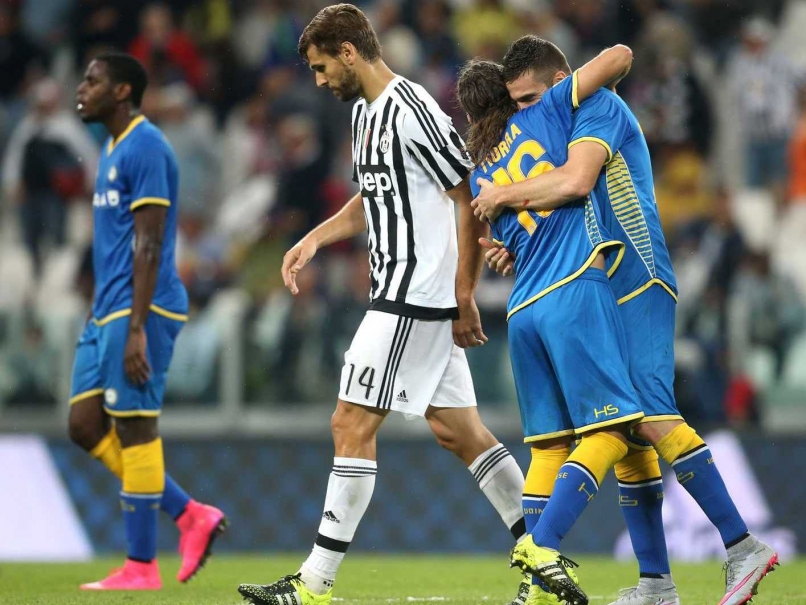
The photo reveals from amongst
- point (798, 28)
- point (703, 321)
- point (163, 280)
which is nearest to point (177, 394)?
point (163, 280)

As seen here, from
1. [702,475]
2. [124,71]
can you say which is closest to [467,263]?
[702,475]

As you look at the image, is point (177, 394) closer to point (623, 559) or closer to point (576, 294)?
point (623, 559)

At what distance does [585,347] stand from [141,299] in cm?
274

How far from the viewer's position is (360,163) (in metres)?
5.58

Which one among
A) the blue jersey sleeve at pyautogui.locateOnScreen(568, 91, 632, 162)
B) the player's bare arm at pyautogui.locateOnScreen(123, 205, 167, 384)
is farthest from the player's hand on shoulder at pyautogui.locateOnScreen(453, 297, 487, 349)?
the player's bare arm at pyautogui.locateOnScreen(123, 205, 167, 384)

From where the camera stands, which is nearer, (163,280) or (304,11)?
(163,280)

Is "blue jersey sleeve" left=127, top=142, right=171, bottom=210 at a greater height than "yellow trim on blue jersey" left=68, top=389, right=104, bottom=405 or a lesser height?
greater

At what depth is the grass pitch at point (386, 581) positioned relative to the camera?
20.0 feet

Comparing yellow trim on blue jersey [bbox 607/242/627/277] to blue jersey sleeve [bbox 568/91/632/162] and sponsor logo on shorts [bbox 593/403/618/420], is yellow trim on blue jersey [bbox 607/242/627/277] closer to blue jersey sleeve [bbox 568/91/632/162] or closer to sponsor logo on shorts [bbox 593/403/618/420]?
blue jersey sleeve [bbox 568/91/632/162]

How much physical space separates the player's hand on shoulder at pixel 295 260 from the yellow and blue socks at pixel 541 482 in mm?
1238

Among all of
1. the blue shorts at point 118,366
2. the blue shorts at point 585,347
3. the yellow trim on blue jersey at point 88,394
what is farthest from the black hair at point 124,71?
the blue shorts at point 585,347

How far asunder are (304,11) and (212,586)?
870 centimetres

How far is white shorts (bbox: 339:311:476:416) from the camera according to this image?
531cm

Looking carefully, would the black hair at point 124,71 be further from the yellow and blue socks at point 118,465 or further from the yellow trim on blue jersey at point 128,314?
the yellow and blue socks at point 118,465
